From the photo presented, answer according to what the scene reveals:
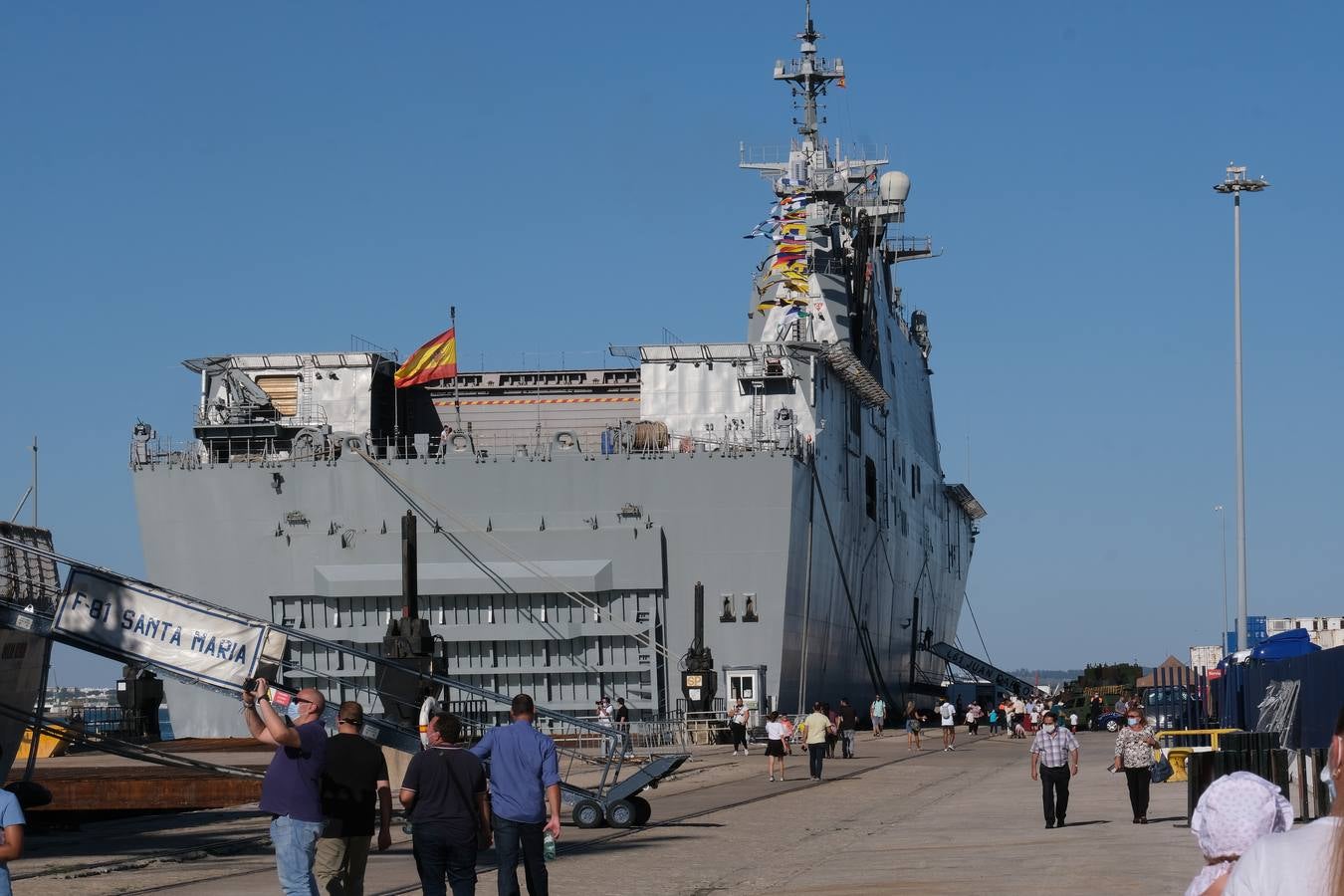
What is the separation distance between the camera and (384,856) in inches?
677

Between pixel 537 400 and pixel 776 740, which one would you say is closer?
pixel 776 740

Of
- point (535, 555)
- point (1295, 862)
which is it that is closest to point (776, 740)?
point (535, 555)

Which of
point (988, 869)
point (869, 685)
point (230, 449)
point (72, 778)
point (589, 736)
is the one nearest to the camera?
point (988, 869)

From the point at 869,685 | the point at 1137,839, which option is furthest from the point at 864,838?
the point at 869,685

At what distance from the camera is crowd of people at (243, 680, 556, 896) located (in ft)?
32.9

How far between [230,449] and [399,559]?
6.32 metres

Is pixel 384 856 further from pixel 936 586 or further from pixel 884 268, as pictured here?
pixel 936 586

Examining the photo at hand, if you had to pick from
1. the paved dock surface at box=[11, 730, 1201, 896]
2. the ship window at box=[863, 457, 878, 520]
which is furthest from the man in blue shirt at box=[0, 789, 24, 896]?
the ship window at box=[863, 457, 878, 520]

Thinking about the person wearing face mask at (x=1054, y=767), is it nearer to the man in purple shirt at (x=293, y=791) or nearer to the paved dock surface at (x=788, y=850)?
the paved dock surface at (x=788, y=850)

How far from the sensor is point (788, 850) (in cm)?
1745

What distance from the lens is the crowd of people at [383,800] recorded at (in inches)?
395

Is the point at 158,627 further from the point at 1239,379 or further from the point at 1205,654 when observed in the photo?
the point at 1205,654

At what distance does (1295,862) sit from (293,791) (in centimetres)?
678

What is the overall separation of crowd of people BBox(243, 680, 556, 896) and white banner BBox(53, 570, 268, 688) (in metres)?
5.72
